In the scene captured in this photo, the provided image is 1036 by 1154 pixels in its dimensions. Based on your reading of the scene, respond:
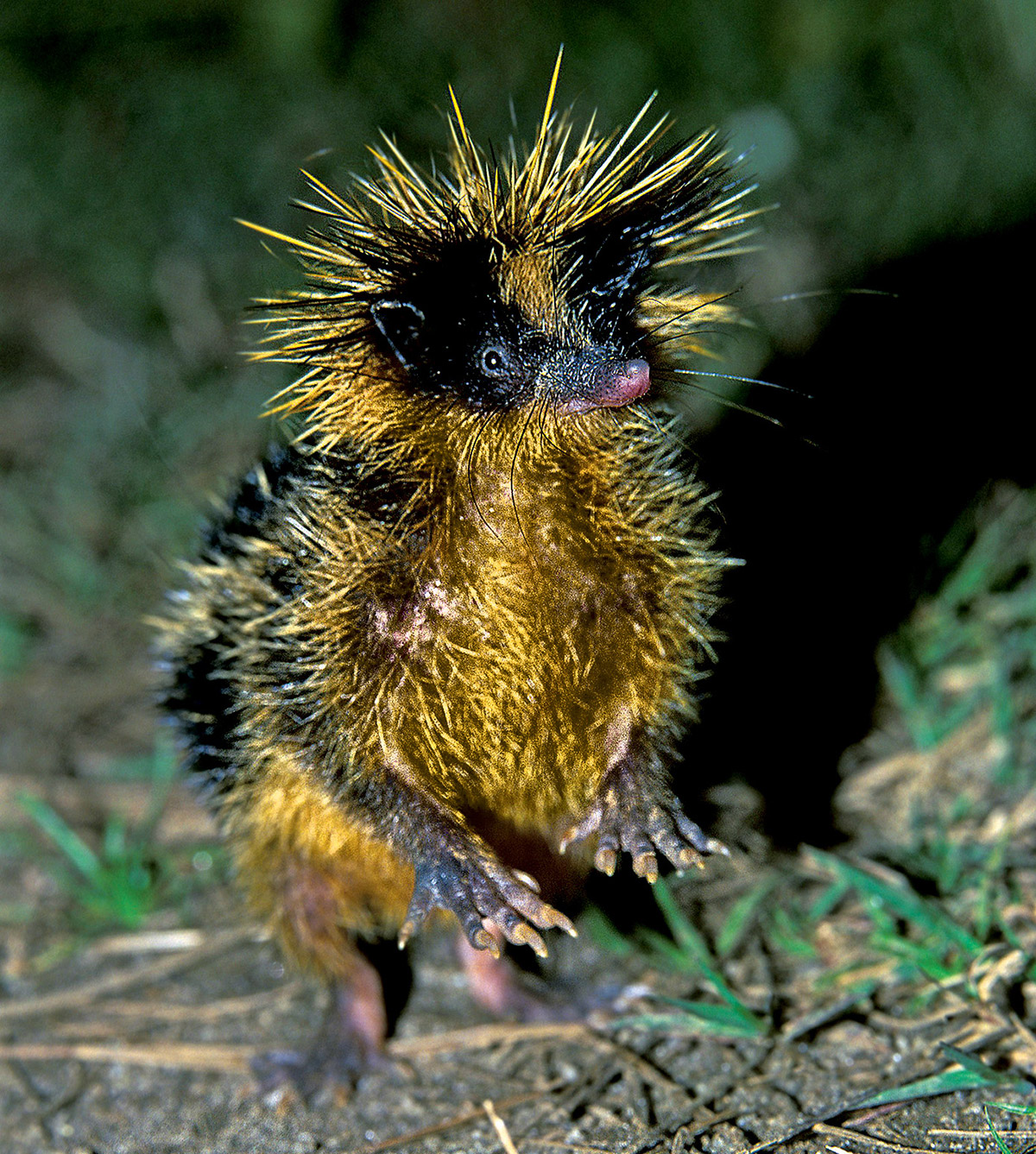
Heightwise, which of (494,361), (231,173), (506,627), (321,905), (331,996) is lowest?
(331,996)

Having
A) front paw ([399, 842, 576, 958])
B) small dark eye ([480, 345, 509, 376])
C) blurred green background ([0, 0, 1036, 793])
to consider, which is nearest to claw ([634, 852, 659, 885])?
front paw ([399, 842, 576, 958])

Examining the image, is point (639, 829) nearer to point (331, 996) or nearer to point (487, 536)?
point (487, 536)

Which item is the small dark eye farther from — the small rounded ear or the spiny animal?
the small rounded ear

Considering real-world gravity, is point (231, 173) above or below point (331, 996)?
above

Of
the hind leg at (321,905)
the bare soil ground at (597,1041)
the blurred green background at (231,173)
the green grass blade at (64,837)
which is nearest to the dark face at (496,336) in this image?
the hind leg at (321,905)

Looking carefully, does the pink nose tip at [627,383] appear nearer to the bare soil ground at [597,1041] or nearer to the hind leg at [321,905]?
the hind leg at [321,905]

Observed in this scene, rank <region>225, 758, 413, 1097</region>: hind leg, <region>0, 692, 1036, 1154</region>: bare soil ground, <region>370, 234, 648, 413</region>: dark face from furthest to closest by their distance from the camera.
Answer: <region>225, 758, 413, 1097</region>: hind leg, <region>0, 692, 1036, 1154</region>: bare soil ground, <region>370, 234, 648, 413</region>: dark face

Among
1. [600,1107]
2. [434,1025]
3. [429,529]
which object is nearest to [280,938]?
[434,1025]

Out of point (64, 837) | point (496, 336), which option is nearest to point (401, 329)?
point (496, 336)
